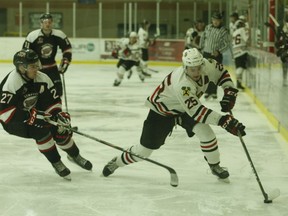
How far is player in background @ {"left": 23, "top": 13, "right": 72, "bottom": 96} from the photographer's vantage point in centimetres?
673

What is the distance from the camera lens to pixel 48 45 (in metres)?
6.80

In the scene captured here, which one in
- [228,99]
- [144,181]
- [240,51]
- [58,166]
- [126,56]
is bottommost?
[144,181]

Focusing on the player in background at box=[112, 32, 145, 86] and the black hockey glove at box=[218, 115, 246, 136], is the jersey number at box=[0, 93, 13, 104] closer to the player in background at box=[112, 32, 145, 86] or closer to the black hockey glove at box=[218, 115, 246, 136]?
the black hockey glove at box=[218, 115, 246, 136]

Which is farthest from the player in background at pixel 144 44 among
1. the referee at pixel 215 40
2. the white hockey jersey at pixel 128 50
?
the referee at pixel 215 40

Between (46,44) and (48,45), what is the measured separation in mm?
29

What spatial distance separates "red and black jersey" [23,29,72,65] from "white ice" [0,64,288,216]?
0.77m

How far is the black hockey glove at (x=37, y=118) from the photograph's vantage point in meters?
4.46

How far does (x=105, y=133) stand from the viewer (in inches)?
271

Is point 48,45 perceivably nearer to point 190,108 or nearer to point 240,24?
point 190,108

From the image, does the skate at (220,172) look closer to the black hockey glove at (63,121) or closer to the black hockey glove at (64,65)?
the black hockey glove at (63,121)

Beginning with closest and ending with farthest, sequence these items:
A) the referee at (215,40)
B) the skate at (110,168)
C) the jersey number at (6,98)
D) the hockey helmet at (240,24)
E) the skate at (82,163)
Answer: the jersey number at (6,98) < the skate at (110,168) < the skate at (82,163) < the referee at (215,40) < the hockey helmet at (240,24)

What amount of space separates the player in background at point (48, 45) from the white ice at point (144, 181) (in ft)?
2.13

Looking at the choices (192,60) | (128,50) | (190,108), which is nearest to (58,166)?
(190,108)

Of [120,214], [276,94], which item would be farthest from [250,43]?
[120,214]
